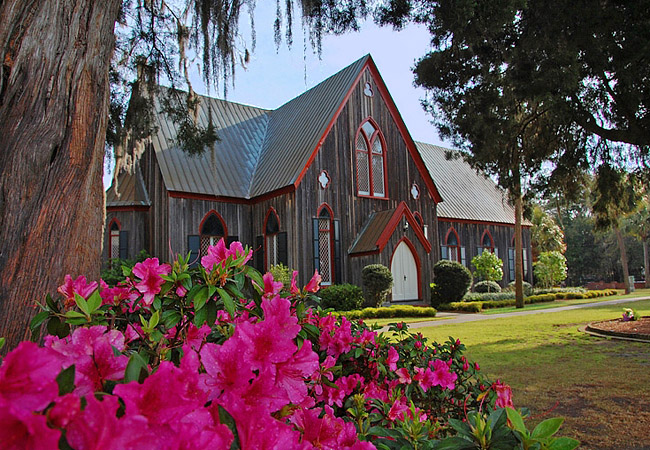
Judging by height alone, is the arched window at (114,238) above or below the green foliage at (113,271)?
above

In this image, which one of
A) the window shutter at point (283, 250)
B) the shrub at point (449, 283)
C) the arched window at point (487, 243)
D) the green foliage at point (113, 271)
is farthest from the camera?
the arched window at point (487, 243)

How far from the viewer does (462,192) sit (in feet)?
100

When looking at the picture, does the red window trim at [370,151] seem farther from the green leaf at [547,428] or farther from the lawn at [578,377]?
the green leaf at [547,428]

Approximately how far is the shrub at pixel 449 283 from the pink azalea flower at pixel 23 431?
21782 millimetres

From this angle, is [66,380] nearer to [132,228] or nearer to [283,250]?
[283,250]

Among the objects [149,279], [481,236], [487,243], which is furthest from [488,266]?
[149,279]

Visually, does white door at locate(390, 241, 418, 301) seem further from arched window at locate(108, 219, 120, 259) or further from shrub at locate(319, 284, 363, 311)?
arched window at locate(108, 219, 120, 259)

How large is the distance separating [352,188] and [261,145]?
6.07 meters

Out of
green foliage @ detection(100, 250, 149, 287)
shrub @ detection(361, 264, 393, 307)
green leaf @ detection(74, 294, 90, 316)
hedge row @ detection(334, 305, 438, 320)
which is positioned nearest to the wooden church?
shrub @ detection(361, 264, 393, 307)

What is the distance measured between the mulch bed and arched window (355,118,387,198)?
11.6m

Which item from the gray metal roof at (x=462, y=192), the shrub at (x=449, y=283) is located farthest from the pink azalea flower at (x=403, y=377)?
the gray metal roof at (x=462, y=192)

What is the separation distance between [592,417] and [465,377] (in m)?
2.22

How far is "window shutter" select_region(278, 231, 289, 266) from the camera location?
1881 cm

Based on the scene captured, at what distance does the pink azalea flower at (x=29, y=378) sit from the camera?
649mm
